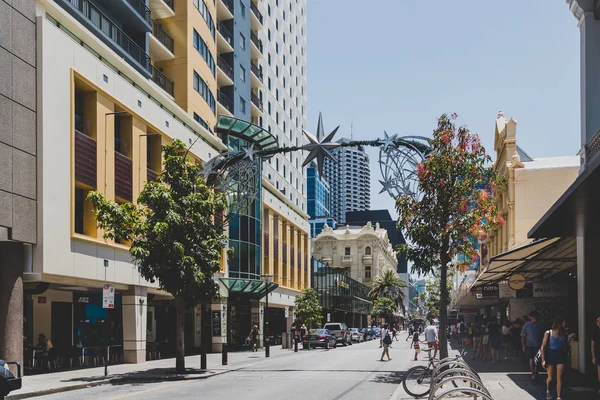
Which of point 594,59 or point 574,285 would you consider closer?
point 594,59

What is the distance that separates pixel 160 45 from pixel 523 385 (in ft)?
88.4

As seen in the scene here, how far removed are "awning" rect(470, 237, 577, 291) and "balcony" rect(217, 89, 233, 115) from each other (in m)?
→ 24.7

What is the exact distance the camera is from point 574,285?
2817 cm

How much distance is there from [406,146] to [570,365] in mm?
9291

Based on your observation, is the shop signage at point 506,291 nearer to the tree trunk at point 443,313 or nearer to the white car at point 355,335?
the tree trunk at point 443,313

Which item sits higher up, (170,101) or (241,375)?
(170,101)

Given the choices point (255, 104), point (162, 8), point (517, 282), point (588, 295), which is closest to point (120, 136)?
point (162, 8)

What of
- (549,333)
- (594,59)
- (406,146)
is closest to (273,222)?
(406,146)

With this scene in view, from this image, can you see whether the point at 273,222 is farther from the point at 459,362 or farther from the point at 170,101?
the point at 459,362

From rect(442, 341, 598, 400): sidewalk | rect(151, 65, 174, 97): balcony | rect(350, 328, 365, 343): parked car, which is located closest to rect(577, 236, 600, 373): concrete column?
rect(442, 341, 598, 400): sidewalk

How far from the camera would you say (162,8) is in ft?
125

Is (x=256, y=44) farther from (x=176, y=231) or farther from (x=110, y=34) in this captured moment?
(x=176, y=231)

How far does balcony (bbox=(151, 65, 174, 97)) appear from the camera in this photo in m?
37.8

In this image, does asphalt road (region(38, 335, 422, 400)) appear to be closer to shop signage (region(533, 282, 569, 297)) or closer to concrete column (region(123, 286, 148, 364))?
concrete column (region(123, 286, 148, 364))
